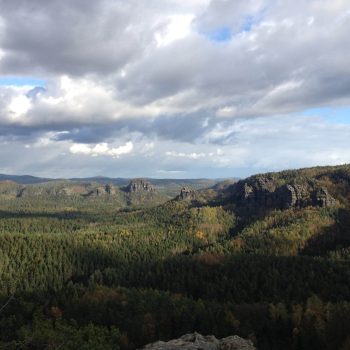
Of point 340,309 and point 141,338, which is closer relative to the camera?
point 141,338

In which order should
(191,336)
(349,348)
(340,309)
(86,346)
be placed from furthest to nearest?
1. (340,309)
2. (349,348)
3. (191,336)
4. (86,346)

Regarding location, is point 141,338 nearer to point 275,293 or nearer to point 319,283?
point 275,293

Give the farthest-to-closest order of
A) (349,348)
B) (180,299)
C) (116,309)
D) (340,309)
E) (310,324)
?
(180,299) < (116,309) < (340,309) < (310,324) < (349,348)

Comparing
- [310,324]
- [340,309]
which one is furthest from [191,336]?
[340,309]

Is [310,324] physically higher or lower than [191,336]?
lower

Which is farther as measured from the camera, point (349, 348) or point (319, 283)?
point (319, 283)

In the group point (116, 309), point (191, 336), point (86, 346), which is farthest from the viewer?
point (116, 309)

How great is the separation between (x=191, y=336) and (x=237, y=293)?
336 ft

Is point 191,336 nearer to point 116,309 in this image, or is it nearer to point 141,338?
point 141,338

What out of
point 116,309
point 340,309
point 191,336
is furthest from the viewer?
point 116,309

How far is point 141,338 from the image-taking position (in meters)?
121

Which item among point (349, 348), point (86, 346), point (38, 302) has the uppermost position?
point (86, 346)

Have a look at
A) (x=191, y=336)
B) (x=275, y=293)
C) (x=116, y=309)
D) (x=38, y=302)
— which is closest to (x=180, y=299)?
(x=116, y=309)

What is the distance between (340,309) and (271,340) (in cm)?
2802
